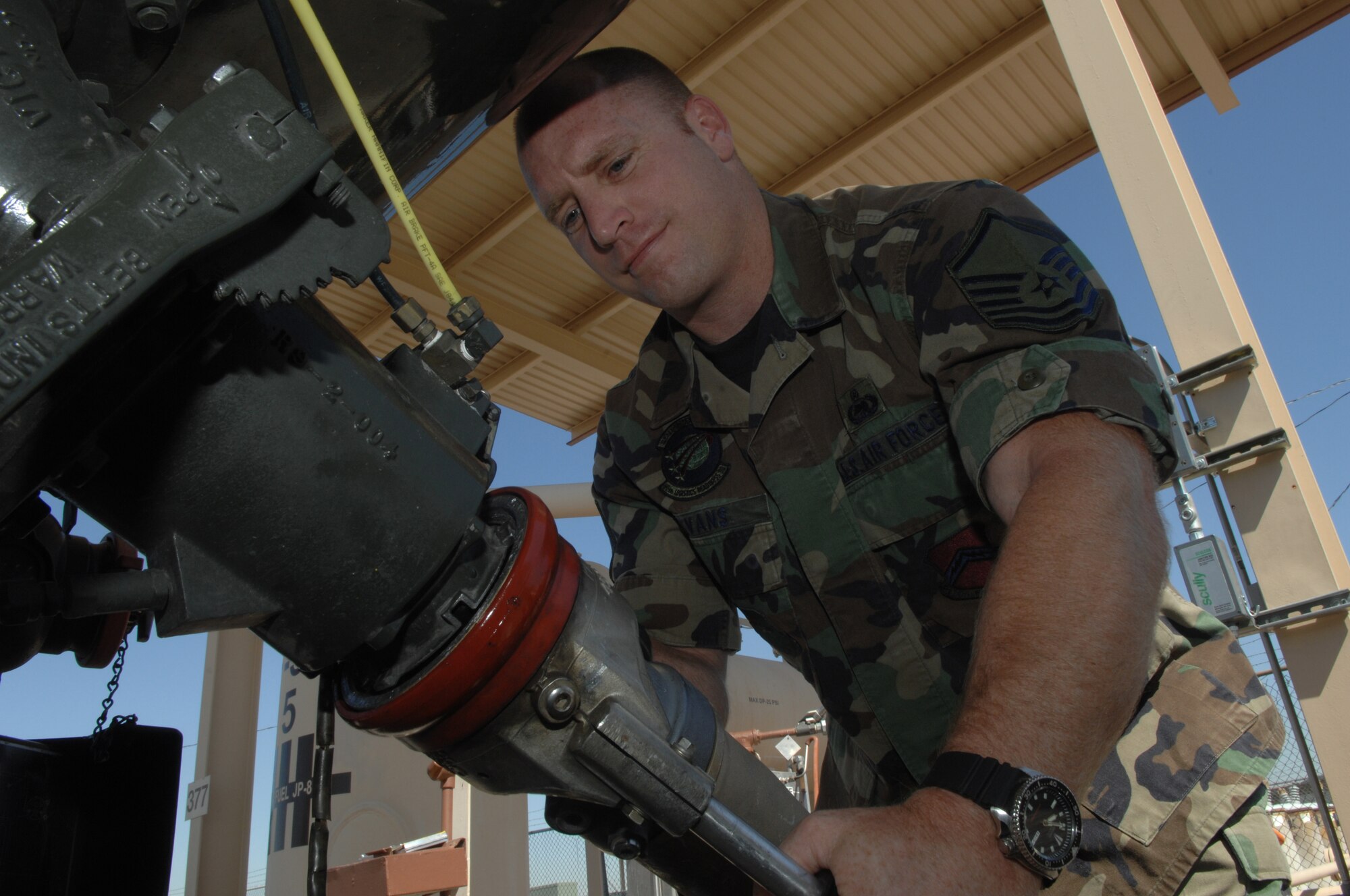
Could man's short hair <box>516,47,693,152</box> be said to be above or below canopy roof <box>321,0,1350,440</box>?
below

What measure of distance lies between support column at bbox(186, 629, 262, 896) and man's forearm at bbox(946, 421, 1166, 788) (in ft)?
14.1

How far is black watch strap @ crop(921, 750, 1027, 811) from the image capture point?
0.87m

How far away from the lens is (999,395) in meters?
1.16

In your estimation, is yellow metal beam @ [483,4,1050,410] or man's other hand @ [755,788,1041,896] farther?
yellow metal beam @ [483,4,1050,410]

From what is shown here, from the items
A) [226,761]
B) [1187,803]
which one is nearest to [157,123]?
[1187,803]

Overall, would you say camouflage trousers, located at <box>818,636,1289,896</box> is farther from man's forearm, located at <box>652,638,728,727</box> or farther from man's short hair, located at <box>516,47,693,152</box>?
man's short hair, located at <box>516,47,693,152</box>

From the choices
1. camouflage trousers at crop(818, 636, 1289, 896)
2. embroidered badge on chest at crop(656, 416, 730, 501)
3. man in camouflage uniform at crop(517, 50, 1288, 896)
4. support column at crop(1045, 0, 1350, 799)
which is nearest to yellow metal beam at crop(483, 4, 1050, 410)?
support column at crop(1045, 0, 1350, 799)

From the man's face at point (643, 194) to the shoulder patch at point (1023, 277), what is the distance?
52 cm

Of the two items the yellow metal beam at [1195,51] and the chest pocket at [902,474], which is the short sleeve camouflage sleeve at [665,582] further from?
the yellow metal beam at [1195,51]

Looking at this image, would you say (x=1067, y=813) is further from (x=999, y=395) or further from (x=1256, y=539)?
(x=1256, y=539)

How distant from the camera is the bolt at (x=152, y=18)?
80cm

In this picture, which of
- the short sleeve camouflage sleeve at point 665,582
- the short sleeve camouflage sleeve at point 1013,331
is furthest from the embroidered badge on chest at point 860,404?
the short sleeve camouflage sleeve at point 665,582

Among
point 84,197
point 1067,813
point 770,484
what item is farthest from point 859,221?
point 84,197

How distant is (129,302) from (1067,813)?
859mm
